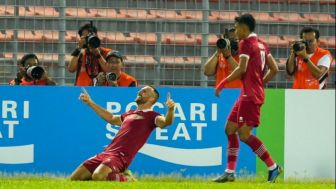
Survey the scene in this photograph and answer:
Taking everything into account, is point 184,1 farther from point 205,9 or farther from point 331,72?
point 331,72

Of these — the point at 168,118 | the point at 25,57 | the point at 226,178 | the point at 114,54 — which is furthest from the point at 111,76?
the point at 226,178

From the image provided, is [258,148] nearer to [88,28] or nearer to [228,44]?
[228,44]

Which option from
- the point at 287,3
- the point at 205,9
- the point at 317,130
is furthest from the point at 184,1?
the point at 317,130

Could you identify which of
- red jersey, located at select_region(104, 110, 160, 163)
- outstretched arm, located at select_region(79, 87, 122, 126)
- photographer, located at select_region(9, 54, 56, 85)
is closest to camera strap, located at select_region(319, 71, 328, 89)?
red jersey, located at select_region(104, 110, 160, 163)

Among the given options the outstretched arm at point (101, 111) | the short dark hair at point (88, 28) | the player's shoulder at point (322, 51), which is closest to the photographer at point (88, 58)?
the short dark hair at point (88, 28)

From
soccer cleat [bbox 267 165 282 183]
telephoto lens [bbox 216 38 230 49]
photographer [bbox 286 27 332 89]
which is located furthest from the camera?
photographer [bbox 286 27 332 89]

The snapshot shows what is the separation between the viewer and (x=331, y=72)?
45.9 feet

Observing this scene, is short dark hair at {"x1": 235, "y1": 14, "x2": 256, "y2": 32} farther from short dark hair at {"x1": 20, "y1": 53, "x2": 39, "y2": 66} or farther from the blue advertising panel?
short dark hair at {"x1": 20, "y1": 53, "x2": 39, "y2": 66}

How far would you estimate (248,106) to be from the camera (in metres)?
11.4

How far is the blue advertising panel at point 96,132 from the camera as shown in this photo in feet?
39.5

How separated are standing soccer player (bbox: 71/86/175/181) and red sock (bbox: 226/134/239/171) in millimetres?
743

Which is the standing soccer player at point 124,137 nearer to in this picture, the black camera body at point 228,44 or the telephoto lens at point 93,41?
the telephoto lens at point 93,41

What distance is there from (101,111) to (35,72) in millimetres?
1030

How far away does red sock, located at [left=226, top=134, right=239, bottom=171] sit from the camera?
11453 millimetres
